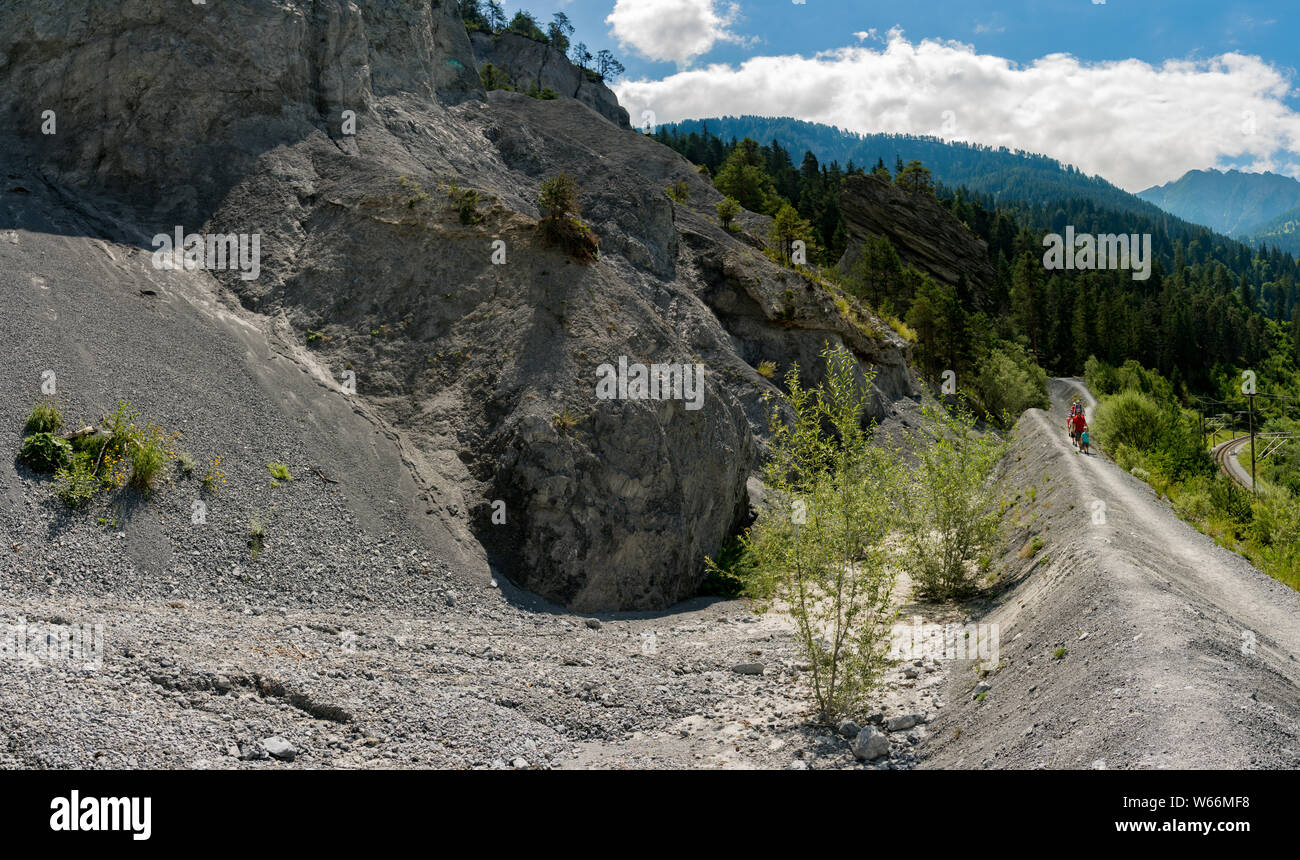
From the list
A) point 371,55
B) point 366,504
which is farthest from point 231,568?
point 371,55

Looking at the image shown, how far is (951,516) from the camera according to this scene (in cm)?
1620

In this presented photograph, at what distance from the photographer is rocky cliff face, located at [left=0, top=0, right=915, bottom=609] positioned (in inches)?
634

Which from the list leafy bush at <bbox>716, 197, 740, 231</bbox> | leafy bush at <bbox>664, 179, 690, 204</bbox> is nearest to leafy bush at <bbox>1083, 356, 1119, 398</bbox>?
leafy bush at <bbox>716, 197, 740, 231</bbox>

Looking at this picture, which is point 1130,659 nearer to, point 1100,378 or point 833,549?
point 833,549

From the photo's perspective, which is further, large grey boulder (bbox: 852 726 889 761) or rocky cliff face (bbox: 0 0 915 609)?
rocky cliff face (bbox: 0 0 915 609)

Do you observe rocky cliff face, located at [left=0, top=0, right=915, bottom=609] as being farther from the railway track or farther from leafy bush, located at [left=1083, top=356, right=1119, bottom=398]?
leafy bush, located at [left=1083, top=356, right=1119, bottom=398]

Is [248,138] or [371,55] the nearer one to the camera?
[248,138]

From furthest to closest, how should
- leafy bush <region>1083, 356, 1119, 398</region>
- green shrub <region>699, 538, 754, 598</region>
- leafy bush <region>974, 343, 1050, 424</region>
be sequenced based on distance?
leafy bush <region>1083, 356, 1119, 398</region>
leafy bush <region>974, 343, 1050, 424</region>
green shrub <region>699, 538, 754, 598</region>

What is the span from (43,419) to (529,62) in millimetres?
76682

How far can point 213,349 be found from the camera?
629 inches

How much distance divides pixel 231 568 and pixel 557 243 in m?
11.4

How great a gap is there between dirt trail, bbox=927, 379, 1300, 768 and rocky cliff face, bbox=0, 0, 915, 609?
7.28m
